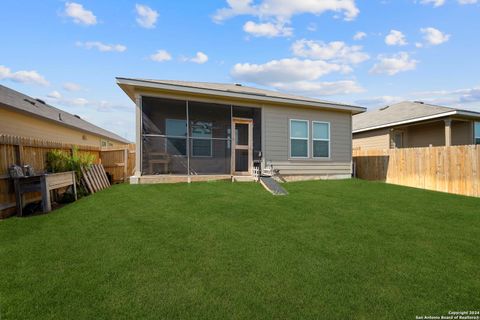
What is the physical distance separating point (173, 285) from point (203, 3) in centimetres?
1001

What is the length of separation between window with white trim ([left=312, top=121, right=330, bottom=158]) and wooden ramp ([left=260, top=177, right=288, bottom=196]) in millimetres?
2980

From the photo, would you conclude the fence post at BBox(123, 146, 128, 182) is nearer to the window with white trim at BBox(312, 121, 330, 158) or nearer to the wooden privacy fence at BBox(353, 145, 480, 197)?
the window with white trim at BBox(312, 121, 330, 158)

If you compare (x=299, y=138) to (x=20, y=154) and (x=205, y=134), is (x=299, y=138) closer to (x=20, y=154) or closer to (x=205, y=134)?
(x=205, y=134)

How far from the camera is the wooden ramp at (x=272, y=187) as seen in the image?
296 inches

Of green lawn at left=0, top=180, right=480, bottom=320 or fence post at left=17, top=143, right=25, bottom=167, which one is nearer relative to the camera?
green lawn at left=0, top=180, right=480, bottom=320

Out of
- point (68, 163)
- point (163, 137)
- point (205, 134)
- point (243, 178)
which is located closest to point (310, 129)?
point (243, 178)

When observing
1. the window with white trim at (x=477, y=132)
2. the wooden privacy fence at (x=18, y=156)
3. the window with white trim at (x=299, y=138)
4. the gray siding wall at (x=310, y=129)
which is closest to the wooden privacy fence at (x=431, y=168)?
the gray siding wall at (x=310, y=129)

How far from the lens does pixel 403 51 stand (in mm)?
12250

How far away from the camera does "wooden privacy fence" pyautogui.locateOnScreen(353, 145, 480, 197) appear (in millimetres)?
8336

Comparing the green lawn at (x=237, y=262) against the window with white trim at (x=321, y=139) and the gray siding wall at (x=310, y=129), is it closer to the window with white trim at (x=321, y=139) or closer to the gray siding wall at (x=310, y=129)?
the gray siding wall at (x=310, y=129)

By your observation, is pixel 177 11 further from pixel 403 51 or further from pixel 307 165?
pixel 403 51

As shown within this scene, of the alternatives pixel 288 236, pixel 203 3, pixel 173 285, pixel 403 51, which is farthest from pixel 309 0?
pixel 173 285

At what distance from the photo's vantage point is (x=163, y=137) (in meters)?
8.85

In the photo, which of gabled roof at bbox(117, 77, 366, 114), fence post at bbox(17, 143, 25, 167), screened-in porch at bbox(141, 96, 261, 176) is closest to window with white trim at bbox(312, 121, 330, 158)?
gabled roof at bbox(117, 77, 366, 114)
